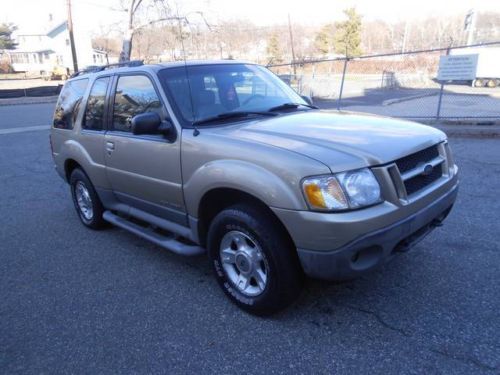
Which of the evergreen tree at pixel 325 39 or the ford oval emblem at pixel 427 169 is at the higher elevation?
the evergreen tree at pixel 325 39

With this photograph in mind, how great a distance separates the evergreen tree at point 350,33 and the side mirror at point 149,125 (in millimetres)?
47435

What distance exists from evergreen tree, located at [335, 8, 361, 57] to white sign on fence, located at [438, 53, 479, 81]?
1552 inches

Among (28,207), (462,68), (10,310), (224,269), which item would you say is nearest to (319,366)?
(224,269)

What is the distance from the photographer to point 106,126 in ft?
13.7

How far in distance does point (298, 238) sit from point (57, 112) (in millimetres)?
4014

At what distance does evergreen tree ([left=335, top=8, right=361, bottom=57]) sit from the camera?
47281mm

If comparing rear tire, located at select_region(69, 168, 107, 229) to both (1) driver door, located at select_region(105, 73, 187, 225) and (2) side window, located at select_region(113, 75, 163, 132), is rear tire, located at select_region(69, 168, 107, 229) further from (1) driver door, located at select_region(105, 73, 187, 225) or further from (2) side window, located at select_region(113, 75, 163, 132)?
(2) side window, located at select_region(113, 75, 163, 132)

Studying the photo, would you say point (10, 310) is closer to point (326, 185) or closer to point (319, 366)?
point (319, 366)

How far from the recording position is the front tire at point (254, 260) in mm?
2754

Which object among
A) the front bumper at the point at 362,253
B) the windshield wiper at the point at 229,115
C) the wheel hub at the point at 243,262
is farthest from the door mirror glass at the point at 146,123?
the front bumper at the point at 362,253

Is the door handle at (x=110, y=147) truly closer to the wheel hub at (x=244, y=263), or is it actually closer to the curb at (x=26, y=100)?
the wheel hub at (x=244, y=263)

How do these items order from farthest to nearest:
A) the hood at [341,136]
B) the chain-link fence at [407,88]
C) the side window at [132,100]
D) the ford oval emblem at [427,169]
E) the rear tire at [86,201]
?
the chain-link fence at [407,88] → the rear tire at [86,201] → the side window at [132,100] → the ford oval emblem at [427,169] → the hood at [341,136]

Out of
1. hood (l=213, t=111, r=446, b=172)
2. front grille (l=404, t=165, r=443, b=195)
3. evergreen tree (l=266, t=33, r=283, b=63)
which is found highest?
evergreen tree (l=266, t=33, r=283, b=63)

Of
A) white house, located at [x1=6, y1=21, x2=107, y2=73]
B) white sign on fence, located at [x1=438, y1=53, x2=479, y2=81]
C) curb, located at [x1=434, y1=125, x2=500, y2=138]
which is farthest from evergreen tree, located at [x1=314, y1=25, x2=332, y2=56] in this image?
curb, located at [x1=434, y1=125, x2=500, y2=138]
